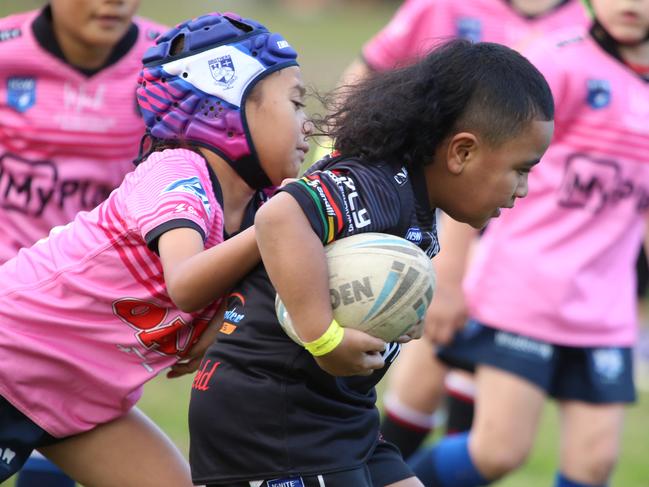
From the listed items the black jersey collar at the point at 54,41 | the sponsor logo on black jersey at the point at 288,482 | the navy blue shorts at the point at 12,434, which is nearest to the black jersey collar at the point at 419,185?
the sponsor logo on black jersey at the point at 288,482

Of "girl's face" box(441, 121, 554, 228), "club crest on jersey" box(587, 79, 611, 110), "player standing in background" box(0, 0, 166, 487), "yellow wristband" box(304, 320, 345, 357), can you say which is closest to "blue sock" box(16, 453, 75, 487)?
"player standing in background" box(0, 0, 166, 487)

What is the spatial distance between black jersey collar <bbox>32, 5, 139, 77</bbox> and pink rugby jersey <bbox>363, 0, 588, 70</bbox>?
1.91 m

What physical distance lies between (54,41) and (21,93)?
0.81ft

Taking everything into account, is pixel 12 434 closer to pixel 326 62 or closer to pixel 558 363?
pixel 558 363

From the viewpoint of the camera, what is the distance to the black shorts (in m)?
3.57

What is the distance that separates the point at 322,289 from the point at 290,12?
3202 cm

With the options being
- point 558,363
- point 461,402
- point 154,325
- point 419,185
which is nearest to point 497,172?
point 419,185

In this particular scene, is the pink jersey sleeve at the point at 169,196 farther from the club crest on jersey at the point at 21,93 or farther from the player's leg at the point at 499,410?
the player's leg at the point at 499,410

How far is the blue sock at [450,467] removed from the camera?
5.60 m

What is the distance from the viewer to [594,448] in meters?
5.50

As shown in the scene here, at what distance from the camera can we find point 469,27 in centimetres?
688

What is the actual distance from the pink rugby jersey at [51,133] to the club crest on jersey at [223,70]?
54.1 inches

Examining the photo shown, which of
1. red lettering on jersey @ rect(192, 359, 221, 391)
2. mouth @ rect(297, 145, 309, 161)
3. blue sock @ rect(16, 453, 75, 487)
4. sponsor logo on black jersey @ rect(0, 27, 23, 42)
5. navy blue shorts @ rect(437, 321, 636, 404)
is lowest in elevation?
blue sock @ rect(16, 453, 75, 487)

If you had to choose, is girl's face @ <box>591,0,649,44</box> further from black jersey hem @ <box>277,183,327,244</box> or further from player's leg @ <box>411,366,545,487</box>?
black jersey hem @ <box>277,183,327,244</box>
